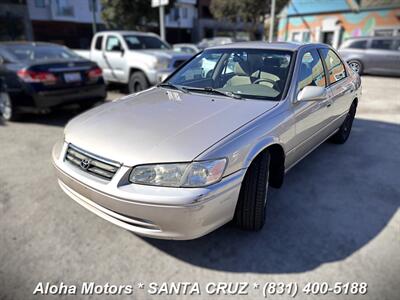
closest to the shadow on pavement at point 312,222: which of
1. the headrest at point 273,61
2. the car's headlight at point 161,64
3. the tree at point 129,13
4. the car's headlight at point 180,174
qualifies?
the car's headlight at point 180,174

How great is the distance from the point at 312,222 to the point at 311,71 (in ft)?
5.43

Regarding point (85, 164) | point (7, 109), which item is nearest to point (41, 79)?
point (7, 109)

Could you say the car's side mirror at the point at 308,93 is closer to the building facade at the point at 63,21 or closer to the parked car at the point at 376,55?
the parked car at the point at 376,55

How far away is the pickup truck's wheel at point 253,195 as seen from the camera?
7.75 feet

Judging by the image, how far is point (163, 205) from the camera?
196 centimetres

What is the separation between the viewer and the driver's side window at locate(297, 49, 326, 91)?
3102 millimetres

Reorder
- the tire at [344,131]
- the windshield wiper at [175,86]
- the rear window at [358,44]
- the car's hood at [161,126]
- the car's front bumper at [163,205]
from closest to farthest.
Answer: the car's front bumper at [163,205] < the car's hood at [161,126] < the windshield wiper at [175,86] < the tire at [344,131] < the rear window at [358,44]

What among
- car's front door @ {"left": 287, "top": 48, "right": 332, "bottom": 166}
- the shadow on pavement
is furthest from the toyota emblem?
car's front door @ {"left": 287, "top": 48, "right": 332, "bottom": 166}

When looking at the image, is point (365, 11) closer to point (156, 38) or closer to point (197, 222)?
point (156, 38)

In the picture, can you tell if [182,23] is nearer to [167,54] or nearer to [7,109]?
[167,54]

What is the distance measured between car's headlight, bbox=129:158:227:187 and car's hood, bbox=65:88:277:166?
49 mm

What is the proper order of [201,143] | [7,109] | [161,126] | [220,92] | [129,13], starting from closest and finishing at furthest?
[201,143] → [161,126] → [220,92] → [7,109] → [129,13]

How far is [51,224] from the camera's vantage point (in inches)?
109

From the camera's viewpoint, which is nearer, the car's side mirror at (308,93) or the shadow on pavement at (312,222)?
the shadow on pavement at (312,222)
